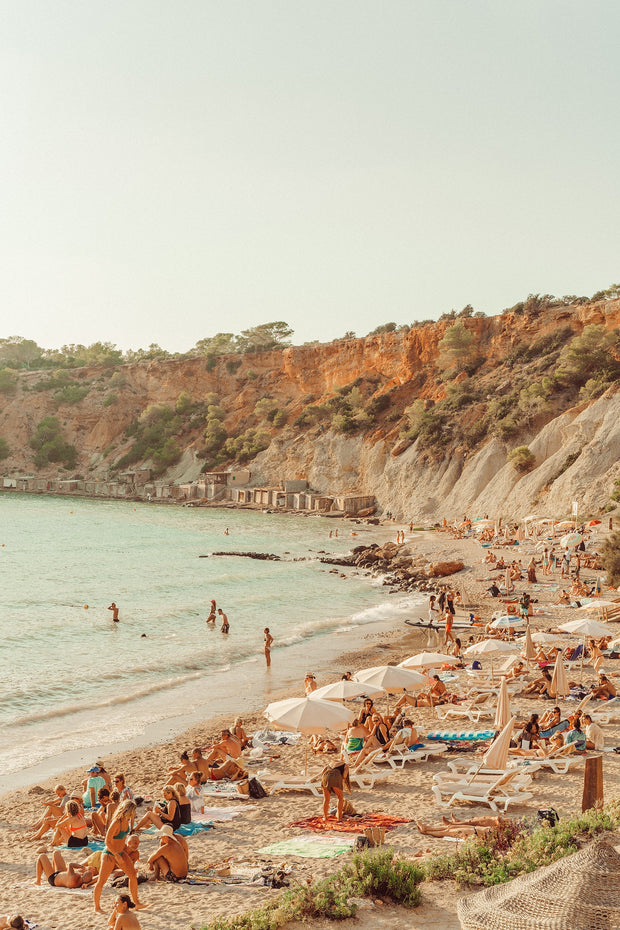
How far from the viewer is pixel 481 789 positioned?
10180mm

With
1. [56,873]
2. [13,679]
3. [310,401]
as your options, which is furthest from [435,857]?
[310,401]

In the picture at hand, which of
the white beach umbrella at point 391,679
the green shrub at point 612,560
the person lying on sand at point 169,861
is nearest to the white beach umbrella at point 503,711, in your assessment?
the white beach umbrella at point 391,679

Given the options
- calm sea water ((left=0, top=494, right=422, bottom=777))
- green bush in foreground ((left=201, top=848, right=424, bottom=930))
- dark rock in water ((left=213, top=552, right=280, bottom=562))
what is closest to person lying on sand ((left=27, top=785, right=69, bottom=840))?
calm sea water ((left=0, top=494, right=422, bottom=777))

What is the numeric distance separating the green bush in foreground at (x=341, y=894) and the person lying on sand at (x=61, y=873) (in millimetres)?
2264

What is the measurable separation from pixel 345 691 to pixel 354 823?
3.43 metres

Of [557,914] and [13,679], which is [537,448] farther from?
[557,914]

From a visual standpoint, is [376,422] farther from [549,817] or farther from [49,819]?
[549,817]

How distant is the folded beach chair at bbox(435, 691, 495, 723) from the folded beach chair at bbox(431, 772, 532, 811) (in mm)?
3749

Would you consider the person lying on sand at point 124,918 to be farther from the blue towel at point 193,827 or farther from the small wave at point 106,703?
the small wave at point 106,703

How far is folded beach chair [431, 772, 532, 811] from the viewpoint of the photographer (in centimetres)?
982

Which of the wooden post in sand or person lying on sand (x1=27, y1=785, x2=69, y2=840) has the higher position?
the wooden post in sand

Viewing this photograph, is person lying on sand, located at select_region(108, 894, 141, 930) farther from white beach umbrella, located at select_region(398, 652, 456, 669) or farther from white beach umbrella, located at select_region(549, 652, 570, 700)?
white beach umbrella, located at select_region(549, 652, 570, 700)

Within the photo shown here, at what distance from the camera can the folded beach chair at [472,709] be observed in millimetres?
14375

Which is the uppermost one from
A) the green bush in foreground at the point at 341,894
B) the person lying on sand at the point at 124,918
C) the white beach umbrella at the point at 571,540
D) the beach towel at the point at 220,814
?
the white beach umbrella at the point at 571,540
